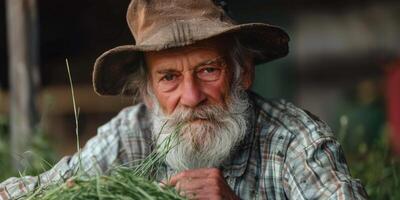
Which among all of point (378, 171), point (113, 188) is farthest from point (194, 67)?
point (378, 171)

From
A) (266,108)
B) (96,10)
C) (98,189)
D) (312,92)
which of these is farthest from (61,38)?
(98,189)

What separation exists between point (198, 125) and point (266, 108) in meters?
0.39

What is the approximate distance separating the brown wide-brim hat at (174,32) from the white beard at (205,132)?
27cm

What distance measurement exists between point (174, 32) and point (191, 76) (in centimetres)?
18

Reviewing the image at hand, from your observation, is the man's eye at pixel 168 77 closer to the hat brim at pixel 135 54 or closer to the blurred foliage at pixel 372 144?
the hat brim at pixel 135 54

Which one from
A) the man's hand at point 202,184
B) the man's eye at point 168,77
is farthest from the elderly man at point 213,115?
the man's hand at point 202,184

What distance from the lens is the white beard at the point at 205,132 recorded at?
350 cm

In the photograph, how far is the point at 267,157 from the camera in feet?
11.7

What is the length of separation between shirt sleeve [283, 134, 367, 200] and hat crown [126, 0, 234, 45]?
61 cm

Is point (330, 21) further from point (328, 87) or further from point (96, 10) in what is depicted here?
point (96, 10)

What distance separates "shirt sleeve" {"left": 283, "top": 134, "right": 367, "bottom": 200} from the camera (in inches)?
124

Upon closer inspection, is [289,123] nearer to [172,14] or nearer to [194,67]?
[194,67]

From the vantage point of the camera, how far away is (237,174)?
360cm

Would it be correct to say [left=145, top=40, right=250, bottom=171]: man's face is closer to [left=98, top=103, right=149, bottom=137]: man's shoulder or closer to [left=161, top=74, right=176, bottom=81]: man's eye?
[left=161, top=74, right=176, bottom=81]: man's eye
